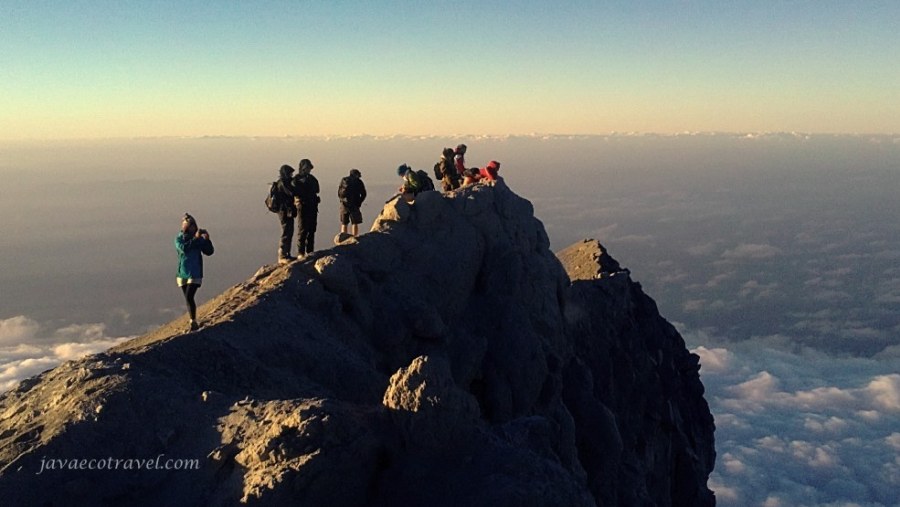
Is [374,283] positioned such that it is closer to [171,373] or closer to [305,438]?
[171,373]

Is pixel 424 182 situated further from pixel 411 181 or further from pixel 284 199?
pixel 284 199

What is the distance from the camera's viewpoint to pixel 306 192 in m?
18.0

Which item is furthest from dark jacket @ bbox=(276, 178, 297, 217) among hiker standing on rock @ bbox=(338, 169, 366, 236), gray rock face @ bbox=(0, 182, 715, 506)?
hiker standing on rock @ bbox=(338, 169, 366, 236)

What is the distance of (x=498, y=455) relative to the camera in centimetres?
853

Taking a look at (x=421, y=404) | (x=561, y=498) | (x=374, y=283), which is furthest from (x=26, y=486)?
(x=374, y=283)

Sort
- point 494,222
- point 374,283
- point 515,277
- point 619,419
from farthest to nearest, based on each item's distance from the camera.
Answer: point 619,419 < point 494,222 < point 515,277 < point 374,283

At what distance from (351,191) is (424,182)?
3229mm

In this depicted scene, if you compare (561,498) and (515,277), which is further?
(515,277)

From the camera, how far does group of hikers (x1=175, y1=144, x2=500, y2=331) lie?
46.8 ft

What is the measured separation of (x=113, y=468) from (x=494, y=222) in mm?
15925

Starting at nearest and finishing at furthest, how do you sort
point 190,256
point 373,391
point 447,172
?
point 373,391 < point 190,256 < point 447,172

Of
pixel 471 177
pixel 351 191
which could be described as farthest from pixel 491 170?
pixel 351 191

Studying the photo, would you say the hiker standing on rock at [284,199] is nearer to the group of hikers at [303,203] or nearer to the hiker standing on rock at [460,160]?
the group of hikers at [303,203]

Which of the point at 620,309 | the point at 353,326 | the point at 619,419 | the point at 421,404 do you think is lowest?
the point at 619,419
